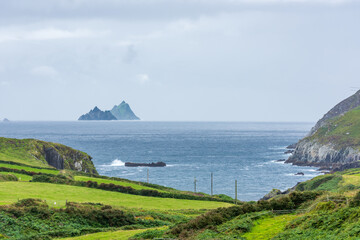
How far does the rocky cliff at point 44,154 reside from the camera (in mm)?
112744

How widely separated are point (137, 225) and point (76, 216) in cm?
686

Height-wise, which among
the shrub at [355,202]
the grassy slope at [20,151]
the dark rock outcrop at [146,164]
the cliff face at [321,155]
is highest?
the shrub at [355,202]

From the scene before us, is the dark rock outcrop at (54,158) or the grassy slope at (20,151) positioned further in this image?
the dark rock outcrop at (54,158)

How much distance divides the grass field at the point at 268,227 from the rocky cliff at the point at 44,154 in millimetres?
88123

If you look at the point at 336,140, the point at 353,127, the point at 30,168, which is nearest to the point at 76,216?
the point at 30,168

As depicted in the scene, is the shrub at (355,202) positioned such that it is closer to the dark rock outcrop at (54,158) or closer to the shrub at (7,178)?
the shrub at (7,178)

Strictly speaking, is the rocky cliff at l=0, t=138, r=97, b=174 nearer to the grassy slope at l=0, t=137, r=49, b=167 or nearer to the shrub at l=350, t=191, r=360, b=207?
the grassy slope at l=0, t=137, r=49, b=167

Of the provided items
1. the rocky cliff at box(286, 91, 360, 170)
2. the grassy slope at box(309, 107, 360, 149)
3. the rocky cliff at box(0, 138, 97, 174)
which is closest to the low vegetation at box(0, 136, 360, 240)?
the rocky cliff at box(0, 138, 97, 174)

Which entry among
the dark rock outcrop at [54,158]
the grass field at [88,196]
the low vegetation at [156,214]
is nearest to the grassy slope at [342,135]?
the low vegetation at [156,214]

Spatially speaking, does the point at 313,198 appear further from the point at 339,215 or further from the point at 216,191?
the point at 216,191

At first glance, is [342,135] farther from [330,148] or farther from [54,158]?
[54,158]

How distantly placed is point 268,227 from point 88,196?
41.5 m

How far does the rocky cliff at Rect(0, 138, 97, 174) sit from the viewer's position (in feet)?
370

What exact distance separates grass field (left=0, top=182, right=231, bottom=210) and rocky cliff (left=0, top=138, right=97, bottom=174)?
42713 millimetres
